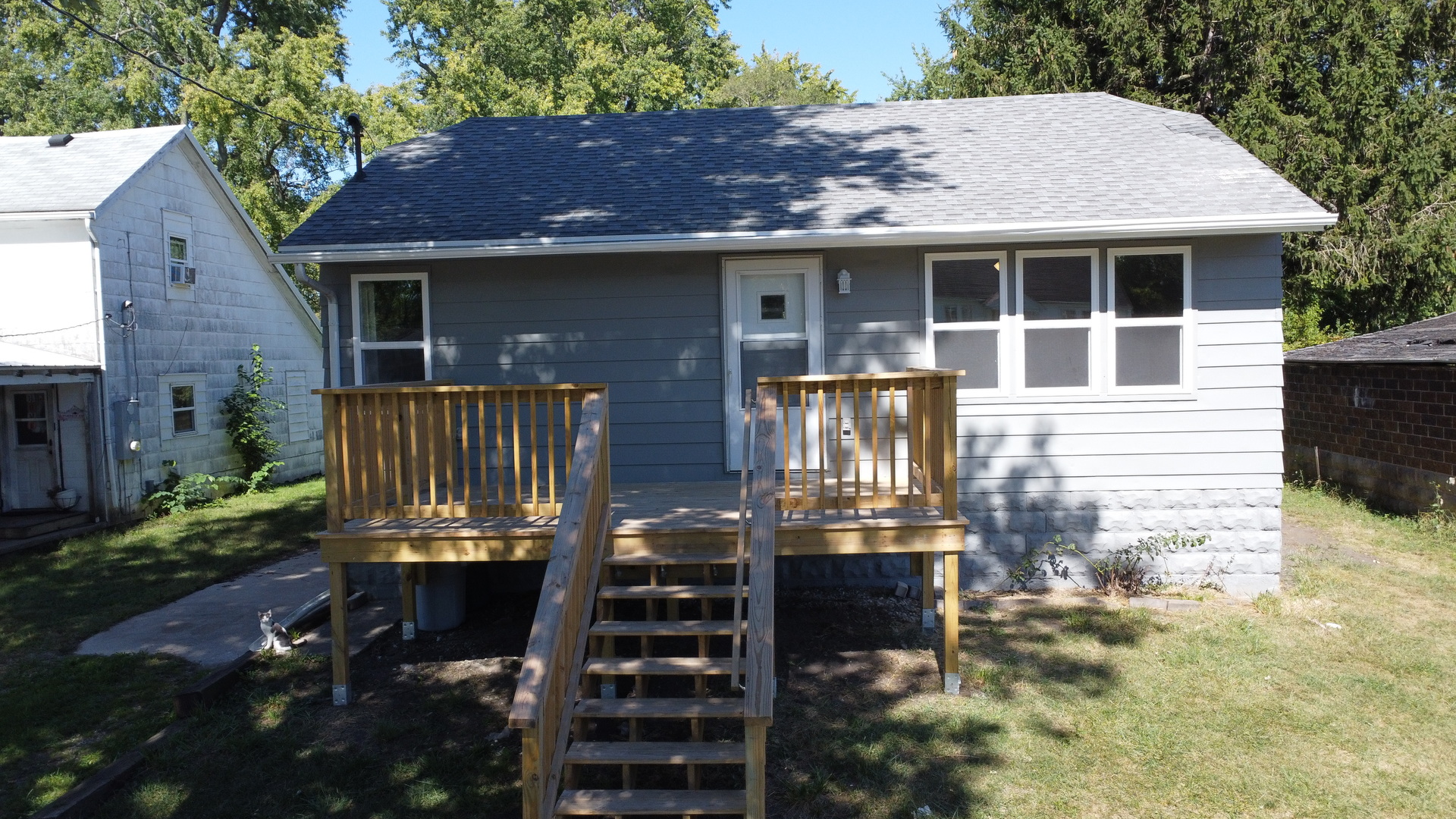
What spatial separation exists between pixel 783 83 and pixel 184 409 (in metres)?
28.7

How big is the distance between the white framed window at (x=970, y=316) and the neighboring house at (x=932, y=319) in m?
0.02

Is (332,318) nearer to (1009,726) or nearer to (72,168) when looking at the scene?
(1009,726)

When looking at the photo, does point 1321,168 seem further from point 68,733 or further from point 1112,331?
point 68,733

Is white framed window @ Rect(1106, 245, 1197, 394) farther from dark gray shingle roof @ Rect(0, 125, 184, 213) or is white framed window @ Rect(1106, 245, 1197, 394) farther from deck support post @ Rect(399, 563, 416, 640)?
dark gray shingle roof @ Rect(0, 125, 184, 213)

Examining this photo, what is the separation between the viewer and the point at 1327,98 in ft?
51.8

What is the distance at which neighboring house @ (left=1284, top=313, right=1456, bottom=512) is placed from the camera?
33.0 feet

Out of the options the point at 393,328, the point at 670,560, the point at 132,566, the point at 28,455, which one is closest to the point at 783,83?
the point at 28,455

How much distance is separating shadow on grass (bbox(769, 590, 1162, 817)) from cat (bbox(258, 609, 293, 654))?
3.55 metres

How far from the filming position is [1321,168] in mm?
15719

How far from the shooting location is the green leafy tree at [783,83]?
114 feet

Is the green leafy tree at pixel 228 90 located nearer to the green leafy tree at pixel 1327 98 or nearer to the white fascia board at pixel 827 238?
the white fascia board at pixel 827 238

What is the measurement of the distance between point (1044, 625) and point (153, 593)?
7.75 meters

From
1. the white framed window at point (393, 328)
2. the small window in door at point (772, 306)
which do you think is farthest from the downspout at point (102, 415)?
the small window in door at point (772, 306)

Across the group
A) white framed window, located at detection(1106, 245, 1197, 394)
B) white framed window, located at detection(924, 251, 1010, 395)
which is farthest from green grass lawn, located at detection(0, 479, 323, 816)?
white framed window, located at detection(1106, 245, 1197, 394)
